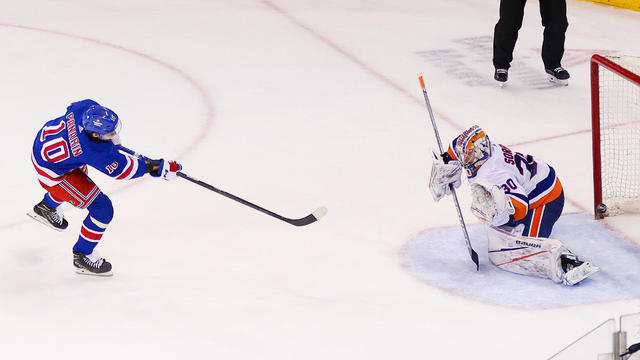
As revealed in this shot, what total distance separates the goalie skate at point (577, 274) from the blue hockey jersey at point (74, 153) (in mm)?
1755

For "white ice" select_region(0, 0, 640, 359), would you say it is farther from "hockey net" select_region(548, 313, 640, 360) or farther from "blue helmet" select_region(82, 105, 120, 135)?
"hockey net" select_region(548, 313, 640, 360)

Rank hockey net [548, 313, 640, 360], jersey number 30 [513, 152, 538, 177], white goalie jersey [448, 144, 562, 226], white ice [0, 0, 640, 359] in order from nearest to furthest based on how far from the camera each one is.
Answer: hockey net [548, 313, 640, 360], white ice [0, 0, 640, 359], white goalie jersey [448, 144, 562, 226], jersey number 30 [513, 152, 538, 177]

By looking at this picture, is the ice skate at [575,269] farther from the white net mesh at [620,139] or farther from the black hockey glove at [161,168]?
the black hockey glove at [161,168]

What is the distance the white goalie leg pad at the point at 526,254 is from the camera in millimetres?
3840

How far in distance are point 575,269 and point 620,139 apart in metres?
1.79

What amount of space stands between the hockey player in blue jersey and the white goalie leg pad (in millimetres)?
1384

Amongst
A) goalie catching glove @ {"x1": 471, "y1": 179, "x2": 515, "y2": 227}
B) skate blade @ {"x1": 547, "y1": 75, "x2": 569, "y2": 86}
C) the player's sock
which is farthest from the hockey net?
skate blade @ {"x1": 547, "y1": 75, "x2": 569, "y2": 86}

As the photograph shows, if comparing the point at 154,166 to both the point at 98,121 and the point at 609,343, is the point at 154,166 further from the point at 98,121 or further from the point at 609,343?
the point at 609,343


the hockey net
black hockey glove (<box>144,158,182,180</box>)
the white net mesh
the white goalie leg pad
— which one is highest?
the hockey net

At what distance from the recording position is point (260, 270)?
403cm

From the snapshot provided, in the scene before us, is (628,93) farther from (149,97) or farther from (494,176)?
(149,97)

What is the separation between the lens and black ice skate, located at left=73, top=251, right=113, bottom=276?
3.88m

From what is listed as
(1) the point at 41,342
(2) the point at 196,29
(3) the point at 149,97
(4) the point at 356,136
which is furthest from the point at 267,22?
(1) the point at 41,342

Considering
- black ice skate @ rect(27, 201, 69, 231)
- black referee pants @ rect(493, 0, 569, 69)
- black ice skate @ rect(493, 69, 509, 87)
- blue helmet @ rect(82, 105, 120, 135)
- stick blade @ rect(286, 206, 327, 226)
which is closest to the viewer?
blue helmet @ rect(82, 105, 120, 135)
